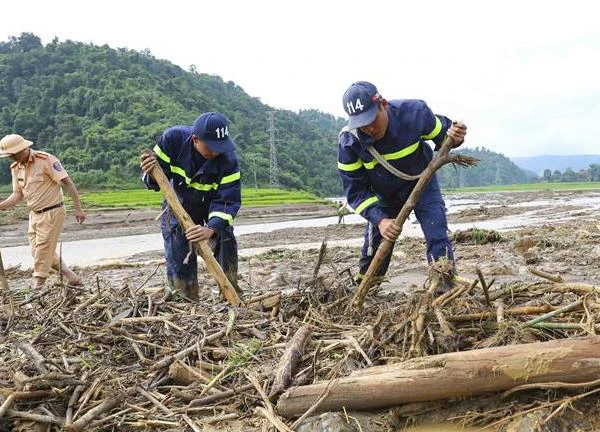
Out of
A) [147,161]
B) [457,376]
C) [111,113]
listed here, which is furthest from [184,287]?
[111,113]

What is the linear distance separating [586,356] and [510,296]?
40.1 inches

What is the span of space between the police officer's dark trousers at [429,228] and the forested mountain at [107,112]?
39020 millimetres

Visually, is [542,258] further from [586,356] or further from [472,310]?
[586,356]

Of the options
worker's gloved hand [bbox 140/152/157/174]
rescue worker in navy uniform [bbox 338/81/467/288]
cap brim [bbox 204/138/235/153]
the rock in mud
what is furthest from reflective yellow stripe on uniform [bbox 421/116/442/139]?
the rock in mud

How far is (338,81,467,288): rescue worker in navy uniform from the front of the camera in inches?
176

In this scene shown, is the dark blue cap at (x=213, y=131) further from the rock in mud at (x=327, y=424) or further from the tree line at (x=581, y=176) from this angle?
the tree line at (x=581, y=176)

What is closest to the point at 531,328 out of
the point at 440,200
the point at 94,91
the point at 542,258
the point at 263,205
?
the point at 440,200

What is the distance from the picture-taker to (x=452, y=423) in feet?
8.79

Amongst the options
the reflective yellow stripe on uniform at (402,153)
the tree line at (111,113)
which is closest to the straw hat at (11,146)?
the reflective yellow stripe on uniform at (402,153)

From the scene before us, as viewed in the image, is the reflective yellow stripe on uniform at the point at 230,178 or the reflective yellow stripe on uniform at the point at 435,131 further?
the reflective yellow stripe on uniform at the point at 230,178

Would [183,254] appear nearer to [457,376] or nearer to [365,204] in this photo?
[365,204]

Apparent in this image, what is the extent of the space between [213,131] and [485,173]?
400ft

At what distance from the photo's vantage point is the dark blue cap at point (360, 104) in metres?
4.21

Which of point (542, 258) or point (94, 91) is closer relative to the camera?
point (542, 258)
